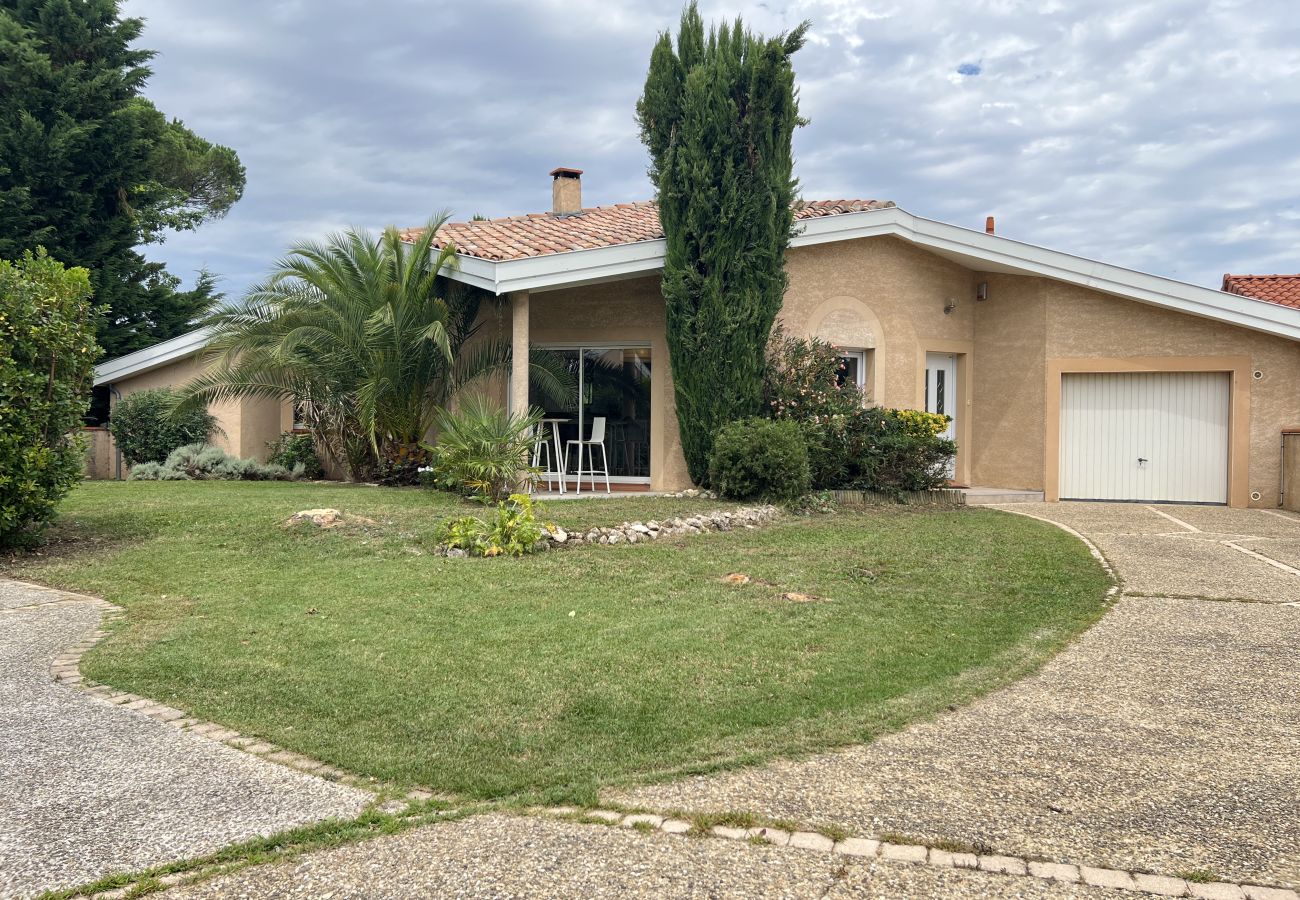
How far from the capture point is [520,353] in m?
13.0

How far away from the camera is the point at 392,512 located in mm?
10773

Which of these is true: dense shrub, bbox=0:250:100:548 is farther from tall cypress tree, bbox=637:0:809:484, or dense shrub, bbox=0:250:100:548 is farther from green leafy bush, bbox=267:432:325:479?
tall cypress tree, bbox=637:0:809:484

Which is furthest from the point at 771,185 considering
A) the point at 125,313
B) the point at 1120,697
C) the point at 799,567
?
the point at 125,313

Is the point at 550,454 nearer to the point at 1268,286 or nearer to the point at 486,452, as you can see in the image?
the point at 486,452

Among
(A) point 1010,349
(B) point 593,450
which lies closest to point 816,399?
(B) point 593,450

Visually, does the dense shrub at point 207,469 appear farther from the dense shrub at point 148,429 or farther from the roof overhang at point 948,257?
the roof overhang at point 948,257

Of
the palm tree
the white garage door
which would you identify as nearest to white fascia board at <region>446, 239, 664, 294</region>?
the palm tree

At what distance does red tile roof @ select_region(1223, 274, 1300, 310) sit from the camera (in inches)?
690

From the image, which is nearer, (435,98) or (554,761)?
(554,761)

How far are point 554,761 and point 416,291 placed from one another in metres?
11.0

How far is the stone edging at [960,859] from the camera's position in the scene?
2.95m

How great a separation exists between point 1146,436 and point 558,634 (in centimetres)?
1279

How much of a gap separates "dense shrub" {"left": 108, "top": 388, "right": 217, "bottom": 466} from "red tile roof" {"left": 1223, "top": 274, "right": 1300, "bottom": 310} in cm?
2073

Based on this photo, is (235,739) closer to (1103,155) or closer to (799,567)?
(799,567)
